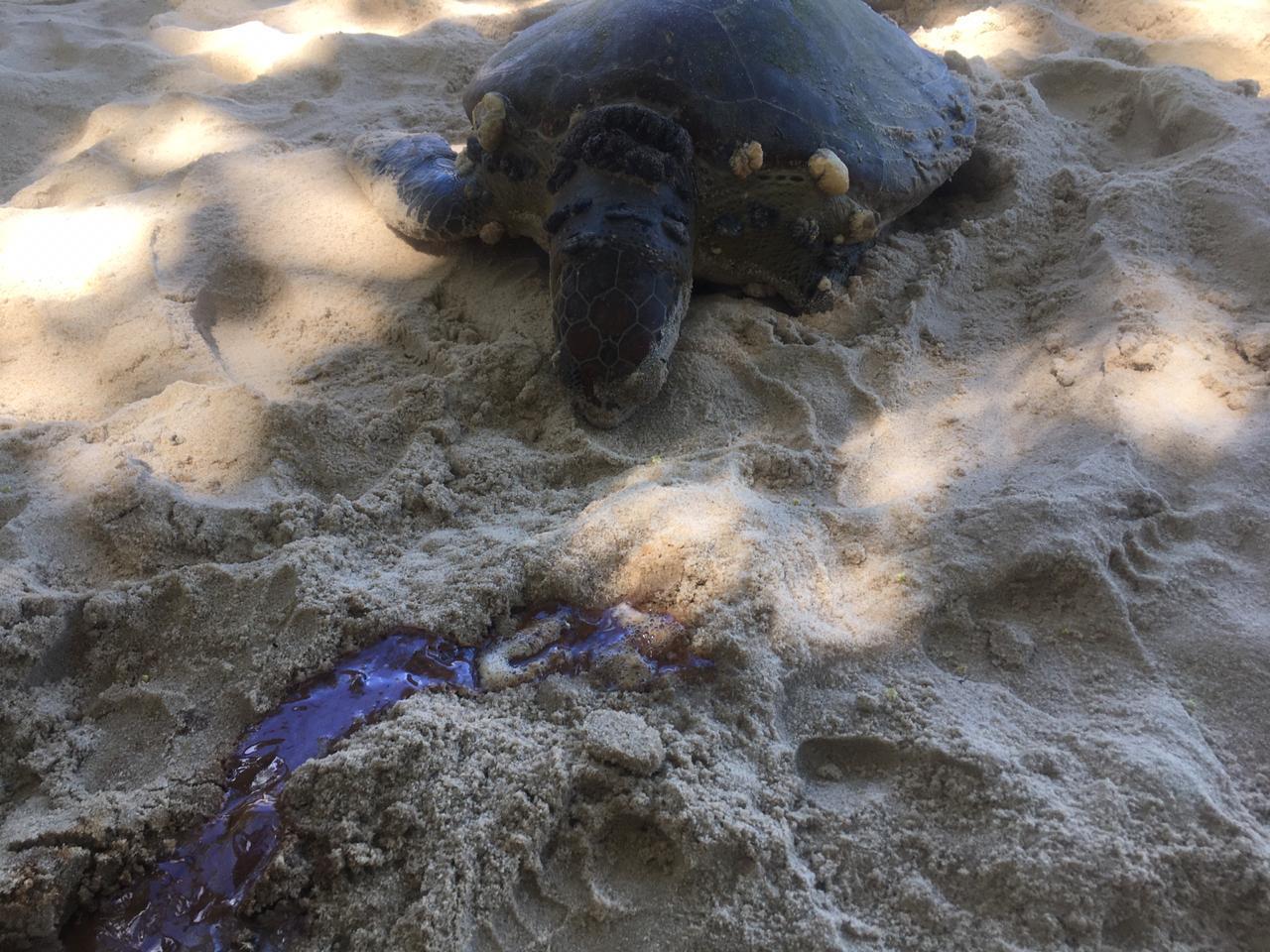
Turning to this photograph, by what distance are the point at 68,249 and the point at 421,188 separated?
103 centimetres

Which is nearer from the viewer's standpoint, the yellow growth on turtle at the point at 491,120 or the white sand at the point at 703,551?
the white sand at the point at 703,551

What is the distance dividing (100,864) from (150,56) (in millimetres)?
3663

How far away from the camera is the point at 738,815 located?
1.07m

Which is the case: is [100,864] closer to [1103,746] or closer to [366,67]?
[1103,746]

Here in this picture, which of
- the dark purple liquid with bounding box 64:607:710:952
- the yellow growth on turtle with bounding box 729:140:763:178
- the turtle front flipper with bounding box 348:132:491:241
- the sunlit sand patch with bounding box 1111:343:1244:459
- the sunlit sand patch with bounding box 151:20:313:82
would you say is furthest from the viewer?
the sunlit sand patch with bounding box 151:20:313:82

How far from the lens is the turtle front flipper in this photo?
7.72 ft

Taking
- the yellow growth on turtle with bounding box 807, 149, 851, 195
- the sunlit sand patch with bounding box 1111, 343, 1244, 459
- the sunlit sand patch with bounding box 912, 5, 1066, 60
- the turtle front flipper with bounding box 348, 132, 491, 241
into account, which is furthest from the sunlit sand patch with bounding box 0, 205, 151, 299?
the sunlit sand patch with bounding box 912, 5, 1066, 60

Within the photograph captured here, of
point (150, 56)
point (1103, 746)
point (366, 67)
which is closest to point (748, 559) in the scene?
point (1103, 746)

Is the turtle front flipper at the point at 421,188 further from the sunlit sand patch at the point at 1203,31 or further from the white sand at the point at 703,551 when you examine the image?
the sunlit sand patch at the point at 1203,31

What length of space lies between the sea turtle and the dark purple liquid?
28.5 inches

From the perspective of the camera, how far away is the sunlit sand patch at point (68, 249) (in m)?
2.22

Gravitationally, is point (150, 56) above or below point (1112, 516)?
below

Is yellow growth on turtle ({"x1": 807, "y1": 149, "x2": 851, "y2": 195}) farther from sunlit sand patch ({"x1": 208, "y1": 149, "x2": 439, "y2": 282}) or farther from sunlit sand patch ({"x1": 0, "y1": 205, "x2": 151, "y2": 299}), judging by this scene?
sunlit sand patch ({"x1": 0, "y1": 205, "x2": 151, "y2": 299})

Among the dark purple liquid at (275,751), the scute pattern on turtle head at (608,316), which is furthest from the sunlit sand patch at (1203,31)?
the dark purple liquid at (275,751)
